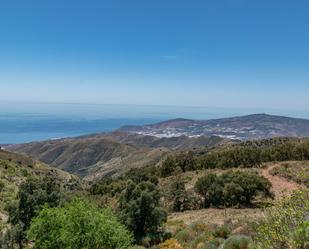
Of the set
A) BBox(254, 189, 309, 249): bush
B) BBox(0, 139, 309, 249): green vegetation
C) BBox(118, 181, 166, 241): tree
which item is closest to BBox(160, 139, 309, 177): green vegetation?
BBox(0, 139, 309, 249): green vegetation

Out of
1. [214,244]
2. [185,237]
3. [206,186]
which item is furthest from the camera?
[206,186]

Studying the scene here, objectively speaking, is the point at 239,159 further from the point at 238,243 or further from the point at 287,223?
the point at 287,223

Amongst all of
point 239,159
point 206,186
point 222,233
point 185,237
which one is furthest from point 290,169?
point 222,233

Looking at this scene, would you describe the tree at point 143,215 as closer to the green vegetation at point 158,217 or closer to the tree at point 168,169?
the green vegetation at point 158,217

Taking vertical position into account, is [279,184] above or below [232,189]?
below

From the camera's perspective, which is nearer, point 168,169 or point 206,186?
point 206,186

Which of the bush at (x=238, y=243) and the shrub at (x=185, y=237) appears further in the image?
the shrub at (x=185, y=237)

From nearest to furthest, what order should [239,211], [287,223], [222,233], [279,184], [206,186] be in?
[287,223] → [222,233] → [239,211] → [206,186] → [279,184]

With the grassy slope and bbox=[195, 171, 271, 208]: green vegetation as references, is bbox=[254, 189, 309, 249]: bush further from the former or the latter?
bbox=[195, 171, 271, 208]: green vegetation

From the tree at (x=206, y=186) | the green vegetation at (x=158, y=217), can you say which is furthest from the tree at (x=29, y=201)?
the tree at (x=206, y=186)
